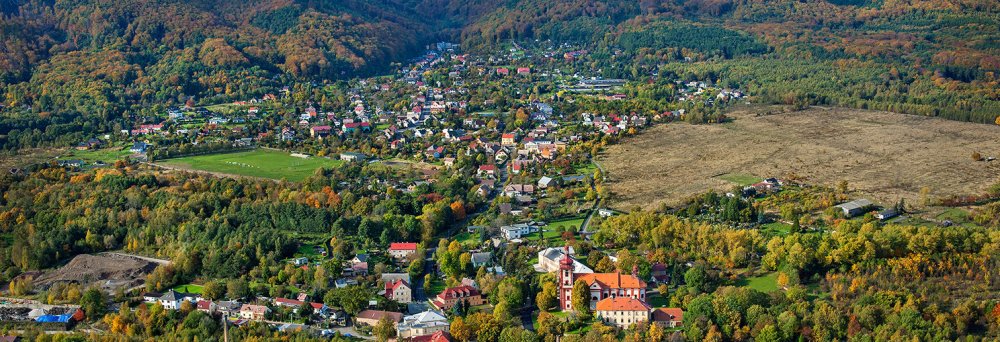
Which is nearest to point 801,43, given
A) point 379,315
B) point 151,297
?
point 379,315

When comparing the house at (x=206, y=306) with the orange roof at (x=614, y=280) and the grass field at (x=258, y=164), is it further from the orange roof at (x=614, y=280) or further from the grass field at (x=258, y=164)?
the grass field at (x=258, y=164)

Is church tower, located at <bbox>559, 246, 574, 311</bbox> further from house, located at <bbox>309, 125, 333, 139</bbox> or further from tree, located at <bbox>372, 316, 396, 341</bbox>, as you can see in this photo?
house, located at <bbox>309, 125, 333, 139</bbox>

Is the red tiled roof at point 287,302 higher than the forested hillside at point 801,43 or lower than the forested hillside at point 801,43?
higher

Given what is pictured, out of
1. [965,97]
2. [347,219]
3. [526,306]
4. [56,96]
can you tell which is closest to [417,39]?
[56,96]

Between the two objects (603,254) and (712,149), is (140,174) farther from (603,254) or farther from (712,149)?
(712,149)

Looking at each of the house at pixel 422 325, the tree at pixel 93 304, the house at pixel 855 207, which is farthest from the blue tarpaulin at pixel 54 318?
the house at pixel 855 207

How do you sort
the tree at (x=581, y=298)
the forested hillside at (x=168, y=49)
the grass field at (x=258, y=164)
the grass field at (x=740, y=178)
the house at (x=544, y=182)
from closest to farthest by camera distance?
the tree at (x=581, y=298)
the grass field at (x=740, y=178)
the house at (x=544, y=182)
the grass field at (x=258, y=164)
the forested hillside at (x=168, y=49)
